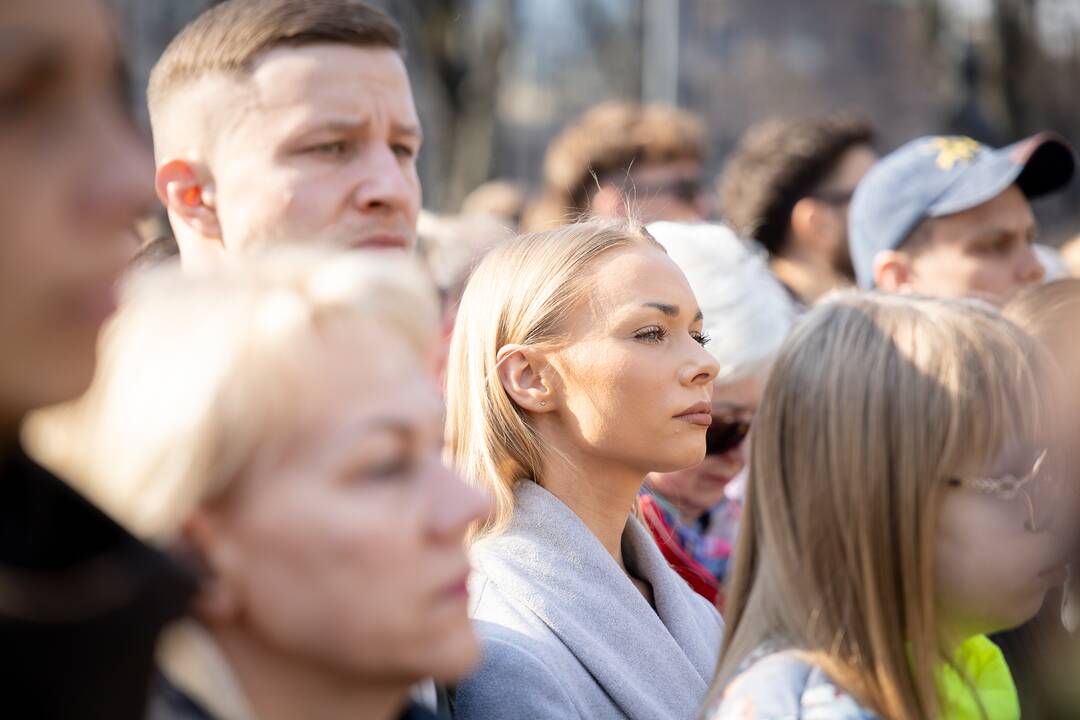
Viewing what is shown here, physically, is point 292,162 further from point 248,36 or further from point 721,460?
point 721,460

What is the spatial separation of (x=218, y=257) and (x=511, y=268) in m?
0.63

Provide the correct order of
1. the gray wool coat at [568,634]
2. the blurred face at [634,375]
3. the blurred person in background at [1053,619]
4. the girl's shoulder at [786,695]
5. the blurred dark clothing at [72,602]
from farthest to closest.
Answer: the blurred face at [634,375] → the gray wool coat at [568,634] → the blurred person in background at [1053,619] → the girl's shoulder at [786,695] → the blurred dark clothing at [72,602]

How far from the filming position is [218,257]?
2.67 meters

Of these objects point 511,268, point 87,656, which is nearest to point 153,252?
point 511,268

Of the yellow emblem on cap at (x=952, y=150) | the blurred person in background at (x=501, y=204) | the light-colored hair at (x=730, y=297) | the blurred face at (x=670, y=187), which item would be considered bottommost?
the blurred person in background at (x=501, y=204)

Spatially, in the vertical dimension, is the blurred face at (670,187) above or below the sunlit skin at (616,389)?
below

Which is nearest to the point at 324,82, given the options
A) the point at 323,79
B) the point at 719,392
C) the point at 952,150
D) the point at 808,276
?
the point at 323,79

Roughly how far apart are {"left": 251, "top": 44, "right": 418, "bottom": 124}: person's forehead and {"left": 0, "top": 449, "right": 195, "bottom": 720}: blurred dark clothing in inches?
65.3

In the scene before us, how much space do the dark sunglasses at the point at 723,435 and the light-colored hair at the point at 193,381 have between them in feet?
6.60

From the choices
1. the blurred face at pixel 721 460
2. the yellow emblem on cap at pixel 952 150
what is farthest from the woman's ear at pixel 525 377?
the yellow emblem on cap at pixel 952 150

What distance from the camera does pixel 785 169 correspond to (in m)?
5.32

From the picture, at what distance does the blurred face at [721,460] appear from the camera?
3.44 metres

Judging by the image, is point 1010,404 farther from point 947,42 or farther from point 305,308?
point 947,42

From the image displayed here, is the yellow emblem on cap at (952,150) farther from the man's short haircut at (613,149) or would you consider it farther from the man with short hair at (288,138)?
the man with short hair at (288,138)
